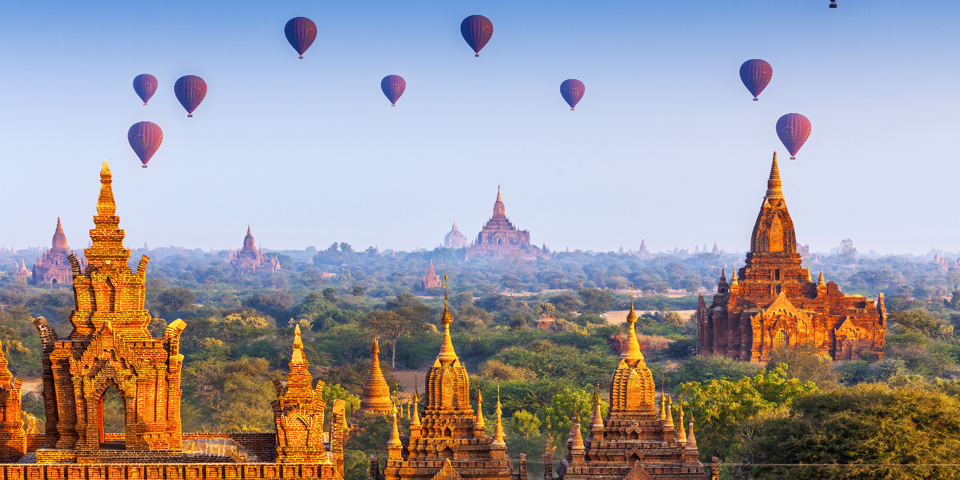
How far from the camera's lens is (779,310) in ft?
217

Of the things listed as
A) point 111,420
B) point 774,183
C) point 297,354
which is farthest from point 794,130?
point 297,354

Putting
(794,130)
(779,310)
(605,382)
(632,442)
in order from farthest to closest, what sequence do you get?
(794,130)
(779,310)
(605,382)
(632,442)

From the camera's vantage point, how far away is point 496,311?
15475cm

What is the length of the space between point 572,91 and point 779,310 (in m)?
53.0

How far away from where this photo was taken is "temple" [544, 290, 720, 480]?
2517 cm

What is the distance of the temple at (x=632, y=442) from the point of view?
2517 centimetres

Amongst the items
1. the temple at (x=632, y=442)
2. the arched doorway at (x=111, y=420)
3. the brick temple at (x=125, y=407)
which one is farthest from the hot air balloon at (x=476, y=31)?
the brick temple at (x=125, y=407)

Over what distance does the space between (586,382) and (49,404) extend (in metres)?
43.6

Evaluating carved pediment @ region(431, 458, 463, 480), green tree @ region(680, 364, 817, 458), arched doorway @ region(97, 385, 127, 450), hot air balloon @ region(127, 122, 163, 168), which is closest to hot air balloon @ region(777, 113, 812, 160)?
green tree @ region(680, 364, 817, 458)

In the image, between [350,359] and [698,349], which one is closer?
[698,349]

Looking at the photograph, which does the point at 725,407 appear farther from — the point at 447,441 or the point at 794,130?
the point at 794,130

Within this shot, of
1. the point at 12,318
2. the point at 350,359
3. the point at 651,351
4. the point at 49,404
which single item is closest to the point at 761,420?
the point at 49,404

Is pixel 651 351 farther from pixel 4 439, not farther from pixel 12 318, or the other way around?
pixel 12 318

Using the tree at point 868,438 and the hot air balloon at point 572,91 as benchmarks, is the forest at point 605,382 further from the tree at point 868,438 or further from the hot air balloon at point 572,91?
the hot air balloon at point 572,91
